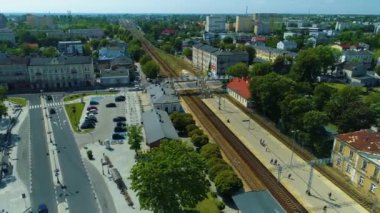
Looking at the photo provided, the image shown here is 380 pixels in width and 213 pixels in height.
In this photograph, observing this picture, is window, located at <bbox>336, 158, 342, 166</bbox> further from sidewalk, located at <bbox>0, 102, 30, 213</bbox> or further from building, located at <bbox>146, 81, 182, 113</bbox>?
sidewalk, located at <bbox>0, 102, 30, 213</bbox>

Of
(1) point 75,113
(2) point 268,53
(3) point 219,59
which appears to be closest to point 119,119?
(1) point 75,113

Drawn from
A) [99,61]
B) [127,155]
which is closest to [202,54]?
[99,61]

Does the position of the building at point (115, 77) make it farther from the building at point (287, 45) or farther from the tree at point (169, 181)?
the building at point (287, 45)

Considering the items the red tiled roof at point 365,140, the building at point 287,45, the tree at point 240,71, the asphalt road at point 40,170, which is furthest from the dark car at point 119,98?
the building at point 287,45

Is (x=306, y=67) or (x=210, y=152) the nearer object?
(x=210, y=152)

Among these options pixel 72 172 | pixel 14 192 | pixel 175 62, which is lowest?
pixel 14 192

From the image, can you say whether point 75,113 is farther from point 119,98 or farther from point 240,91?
point 240,91

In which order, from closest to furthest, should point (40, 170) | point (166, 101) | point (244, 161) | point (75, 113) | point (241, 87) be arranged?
point (40, 170) → point (244, 161) → point (166, 101) → point (75, 113) → point (241, 87)

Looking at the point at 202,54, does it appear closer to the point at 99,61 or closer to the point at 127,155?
the point at 99,61

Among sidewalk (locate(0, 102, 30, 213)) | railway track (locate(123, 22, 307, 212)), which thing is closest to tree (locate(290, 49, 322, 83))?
railway track (locate(123, 22, 307, 212))
